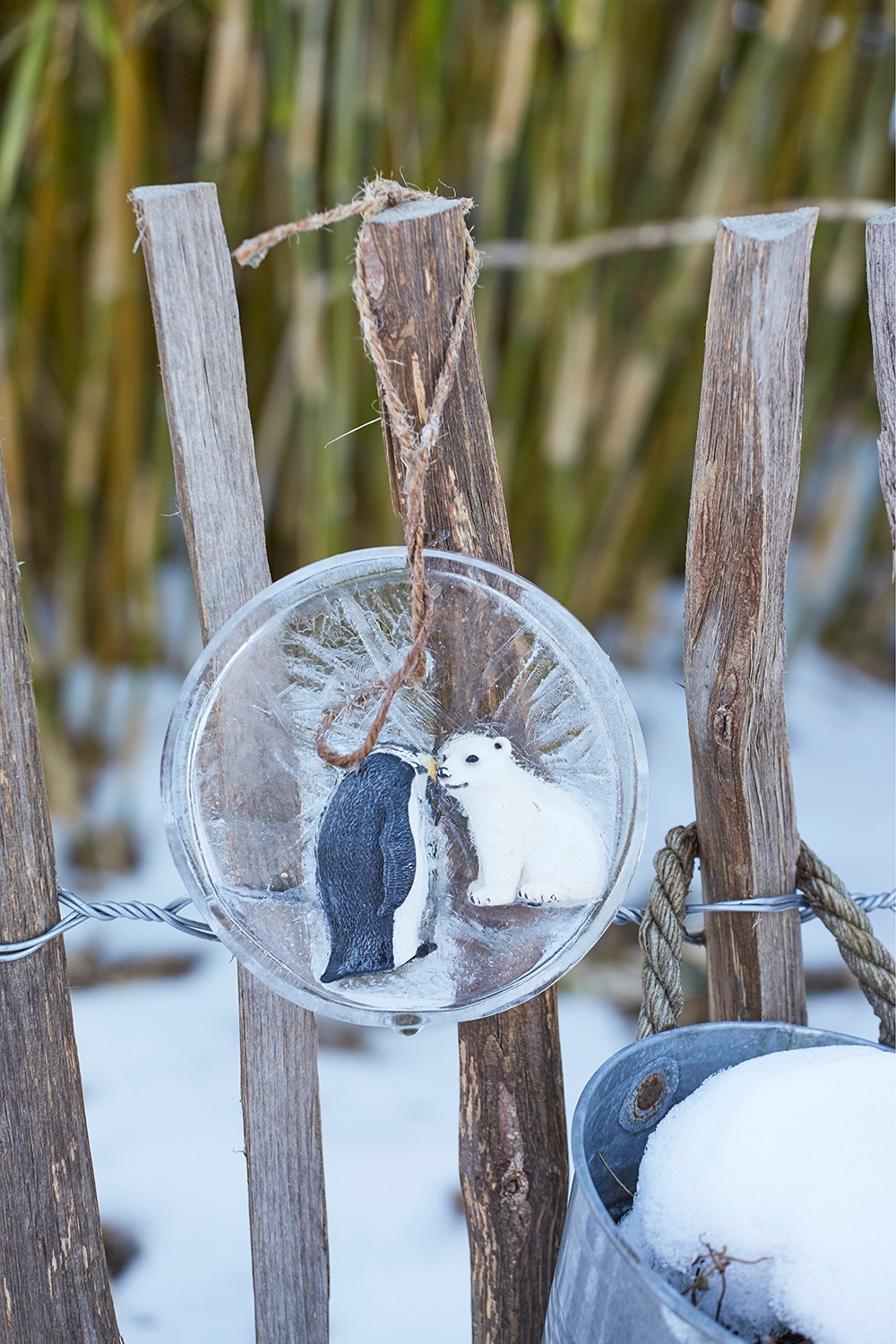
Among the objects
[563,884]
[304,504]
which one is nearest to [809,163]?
[304,504]

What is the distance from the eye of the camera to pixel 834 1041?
21.3 inches

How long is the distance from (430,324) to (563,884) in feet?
0.82

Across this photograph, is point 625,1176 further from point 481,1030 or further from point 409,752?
point 409,752

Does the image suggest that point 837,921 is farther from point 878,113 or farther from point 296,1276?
point 878,113

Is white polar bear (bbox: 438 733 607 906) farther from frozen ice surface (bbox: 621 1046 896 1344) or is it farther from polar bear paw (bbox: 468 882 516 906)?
frozen ice surface (bbox: 621 1046 896 1344)

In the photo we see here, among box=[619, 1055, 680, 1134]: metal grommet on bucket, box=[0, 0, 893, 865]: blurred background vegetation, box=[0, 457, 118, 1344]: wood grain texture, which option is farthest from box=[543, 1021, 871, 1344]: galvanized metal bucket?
box=[0, 0, 893, 865]: blurred background vegetation

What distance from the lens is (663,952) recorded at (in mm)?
542

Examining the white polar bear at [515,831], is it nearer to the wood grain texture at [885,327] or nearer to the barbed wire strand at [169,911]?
the barbed wire strand at [169,911]

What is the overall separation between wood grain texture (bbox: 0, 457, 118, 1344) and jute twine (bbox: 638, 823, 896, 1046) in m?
0.29

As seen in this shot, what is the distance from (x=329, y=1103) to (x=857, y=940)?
716 millimetres

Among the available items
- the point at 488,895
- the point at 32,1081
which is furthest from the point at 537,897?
the point at 32,1081

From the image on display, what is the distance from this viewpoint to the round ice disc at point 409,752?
0.47 m

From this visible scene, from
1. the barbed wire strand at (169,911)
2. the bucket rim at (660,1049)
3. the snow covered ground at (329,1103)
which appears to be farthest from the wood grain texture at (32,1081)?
the snow covered ground at (329,1103)

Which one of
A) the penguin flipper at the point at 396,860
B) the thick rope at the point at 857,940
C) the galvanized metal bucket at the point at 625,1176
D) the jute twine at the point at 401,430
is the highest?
the jute twine at the point at 401,430
